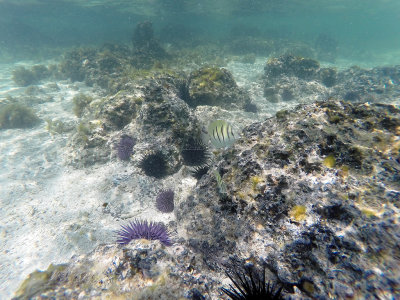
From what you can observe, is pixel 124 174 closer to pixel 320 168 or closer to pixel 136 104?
pixel 136 104

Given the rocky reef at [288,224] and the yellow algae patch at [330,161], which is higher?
the yellow algae patch at [330,161]

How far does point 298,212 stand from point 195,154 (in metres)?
3.07

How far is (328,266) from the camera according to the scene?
5.19 feet

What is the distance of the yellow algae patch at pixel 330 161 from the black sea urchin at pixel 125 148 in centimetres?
462

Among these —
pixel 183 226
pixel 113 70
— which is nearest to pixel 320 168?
pixel 183 226

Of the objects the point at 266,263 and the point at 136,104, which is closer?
the point at 266,263

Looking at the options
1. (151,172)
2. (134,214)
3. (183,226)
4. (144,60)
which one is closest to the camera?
(183,226)

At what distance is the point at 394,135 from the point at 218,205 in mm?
2263

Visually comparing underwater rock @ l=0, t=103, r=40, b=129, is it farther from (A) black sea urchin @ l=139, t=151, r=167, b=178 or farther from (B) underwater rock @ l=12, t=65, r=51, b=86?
(B) underwater rock @ l=12, t=65, r=51, b=86

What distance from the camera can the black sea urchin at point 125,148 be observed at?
525 cm

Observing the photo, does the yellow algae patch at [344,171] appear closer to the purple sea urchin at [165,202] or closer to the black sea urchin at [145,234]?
the black sea urchin at [145,234]

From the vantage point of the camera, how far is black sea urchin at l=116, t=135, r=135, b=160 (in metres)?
5.25

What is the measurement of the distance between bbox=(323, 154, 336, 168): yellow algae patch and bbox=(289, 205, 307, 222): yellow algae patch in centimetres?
59

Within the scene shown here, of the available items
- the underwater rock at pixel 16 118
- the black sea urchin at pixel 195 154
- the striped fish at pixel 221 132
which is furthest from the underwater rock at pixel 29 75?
the striped fish at pixel 221 132
